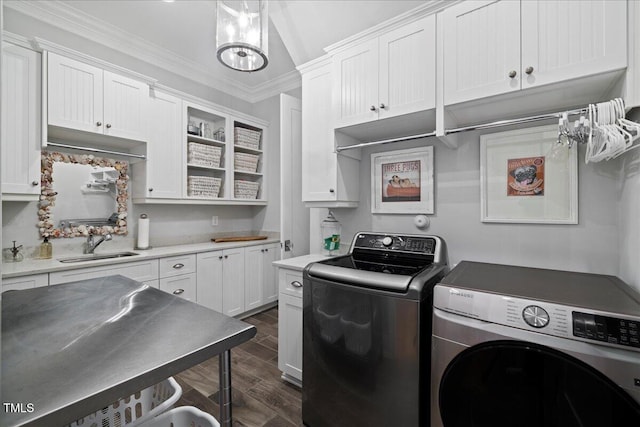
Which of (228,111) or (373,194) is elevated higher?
(228,111)

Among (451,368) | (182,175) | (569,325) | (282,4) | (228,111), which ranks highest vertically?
(282,4)

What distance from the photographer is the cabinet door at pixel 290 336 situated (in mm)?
2074

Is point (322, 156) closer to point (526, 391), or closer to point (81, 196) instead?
point (526, 391)

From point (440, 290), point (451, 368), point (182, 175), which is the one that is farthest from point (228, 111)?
point (451, 368)

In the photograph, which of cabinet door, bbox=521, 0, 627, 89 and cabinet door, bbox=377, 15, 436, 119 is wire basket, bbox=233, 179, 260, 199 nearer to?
cabinet door, bbox=377, 15, 436, 119

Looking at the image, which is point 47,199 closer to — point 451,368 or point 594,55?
point 451,368

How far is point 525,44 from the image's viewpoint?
144cm

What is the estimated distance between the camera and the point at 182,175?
311 centimetres

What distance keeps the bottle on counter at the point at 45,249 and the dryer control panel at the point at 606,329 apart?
3428mm

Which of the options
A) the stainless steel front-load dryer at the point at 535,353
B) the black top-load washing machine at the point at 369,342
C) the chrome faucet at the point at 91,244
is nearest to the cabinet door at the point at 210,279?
the chrome faucet at the point at 91,244

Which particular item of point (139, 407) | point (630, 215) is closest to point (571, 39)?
point (630, 215)

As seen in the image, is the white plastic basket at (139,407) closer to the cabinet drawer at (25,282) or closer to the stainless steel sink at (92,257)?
the cabinet drawer at (25,282)

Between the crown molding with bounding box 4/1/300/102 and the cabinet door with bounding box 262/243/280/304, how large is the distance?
84.4 inches

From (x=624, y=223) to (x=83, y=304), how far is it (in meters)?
2.39
